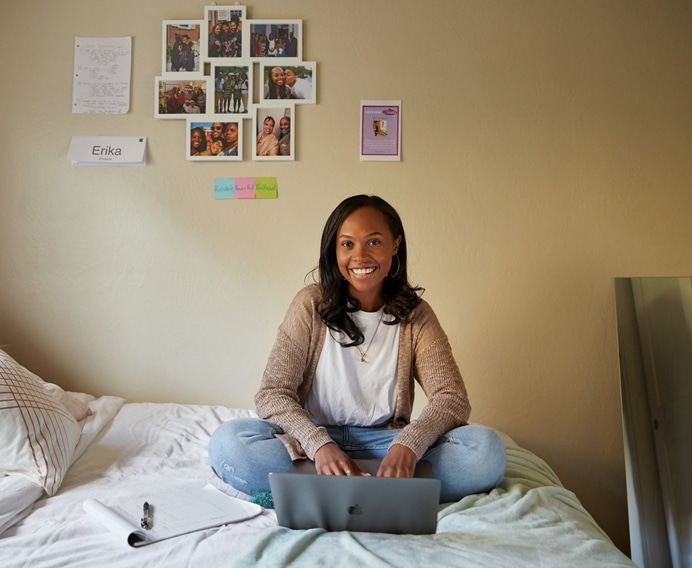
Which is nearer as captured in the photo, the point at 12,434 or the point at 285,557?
the point at 285,557

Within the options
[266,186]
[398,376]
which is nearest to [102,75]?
[266,186]

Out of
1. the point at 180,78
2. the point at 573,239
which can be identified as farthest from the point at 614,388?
the point at 180,78

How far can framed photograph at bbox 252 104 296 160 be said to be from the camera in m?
2.21

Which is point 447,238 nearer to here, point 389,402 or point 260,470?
point 389,402

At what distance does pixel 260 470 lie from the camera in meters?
1.43

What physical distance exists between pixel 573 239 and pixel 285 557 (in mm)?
1516

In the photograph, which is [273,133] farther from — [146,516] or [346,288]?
[146,516]

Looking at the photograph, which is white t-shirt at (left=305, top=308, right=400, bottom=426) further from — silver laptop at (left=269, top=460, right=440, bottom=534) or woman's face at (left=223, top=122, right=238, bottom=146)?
woman's face at (left=223, top=122, right=238, bottom=146)

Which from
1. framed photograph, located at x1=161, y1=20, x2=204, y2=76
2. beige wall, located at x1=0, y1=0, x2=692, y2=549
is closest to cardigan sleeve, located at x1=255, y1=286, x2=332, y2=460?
beige wall, located at x1=0, y1=0, x2=692, y2=549

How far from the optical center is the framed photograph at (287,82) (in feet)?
7.23

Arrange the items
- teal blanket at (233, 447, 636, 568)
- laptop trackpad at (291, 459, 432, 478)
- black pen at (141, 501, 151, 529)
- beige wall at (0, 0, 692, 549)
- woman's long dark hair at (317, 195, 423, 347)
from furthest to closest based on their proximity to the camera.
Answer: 1. beige wall at (0, 0, 692, 549)
2. woman's long dark hair at (317, 195, 423, 347)
3. laptop trackpad at (291, 459, 432, 478)
4. black pen at (141, 501, 151, 529)
5. teal blanket at (233, 447, 636, 568)

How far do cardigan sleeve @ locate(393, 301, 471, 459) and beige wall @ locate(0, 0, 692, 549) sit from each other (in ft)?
1.89

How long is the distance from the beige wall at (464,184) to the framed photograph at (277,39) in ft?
0.14

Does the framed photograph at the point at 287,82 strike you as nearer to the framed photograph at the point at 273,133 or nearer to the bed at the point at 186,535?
the framed photograph at the point at 273,133
